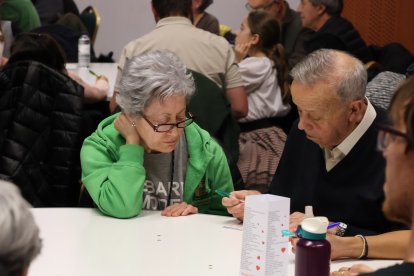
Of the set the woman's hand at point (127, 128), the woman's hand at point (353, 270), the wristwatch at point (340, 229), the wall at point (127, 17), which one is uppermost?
the woman's hand at point (127, 128)

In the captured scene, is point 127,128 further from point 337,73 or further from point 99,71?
point 99,71

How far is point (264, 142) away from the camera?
469 centimetres

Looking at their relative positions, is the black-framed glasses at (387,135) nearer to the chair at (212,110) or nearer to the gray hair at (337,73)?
the gray hair at (337,73)

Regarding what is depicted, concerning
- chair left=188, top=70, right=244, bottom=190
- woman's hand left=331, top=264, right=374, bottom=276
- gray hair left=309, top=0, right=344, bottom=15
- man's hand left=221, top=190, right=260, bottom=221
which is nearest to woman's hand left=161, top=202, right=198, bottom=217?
man's hand left=221, top=190, right=260, bottom=221

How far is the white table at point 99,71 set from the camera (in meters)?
5.15

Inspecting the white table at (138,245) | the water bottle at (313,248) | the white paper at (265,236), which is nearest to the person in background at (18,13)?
the white table at (138,245)

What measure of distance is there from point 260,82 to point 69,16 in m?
2.19

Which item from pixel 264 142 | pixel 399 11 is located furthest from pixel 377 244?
pixel 399 11

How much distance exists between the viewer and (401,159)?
1.51 meters

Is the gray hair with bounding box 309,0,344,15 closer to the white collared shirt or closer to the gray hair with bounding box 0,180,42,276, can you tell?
the white collared shirt

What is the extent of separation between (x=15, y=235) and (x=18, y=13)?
5380mm

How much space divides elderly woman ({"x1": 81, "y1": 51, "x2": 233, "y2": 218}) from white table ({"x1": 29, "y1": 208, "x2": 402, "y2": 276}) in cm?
9

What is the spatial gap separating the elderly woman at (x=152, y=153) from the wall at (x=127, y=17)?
5816mm

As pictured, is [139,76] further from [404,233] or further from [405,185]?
[405,185]
